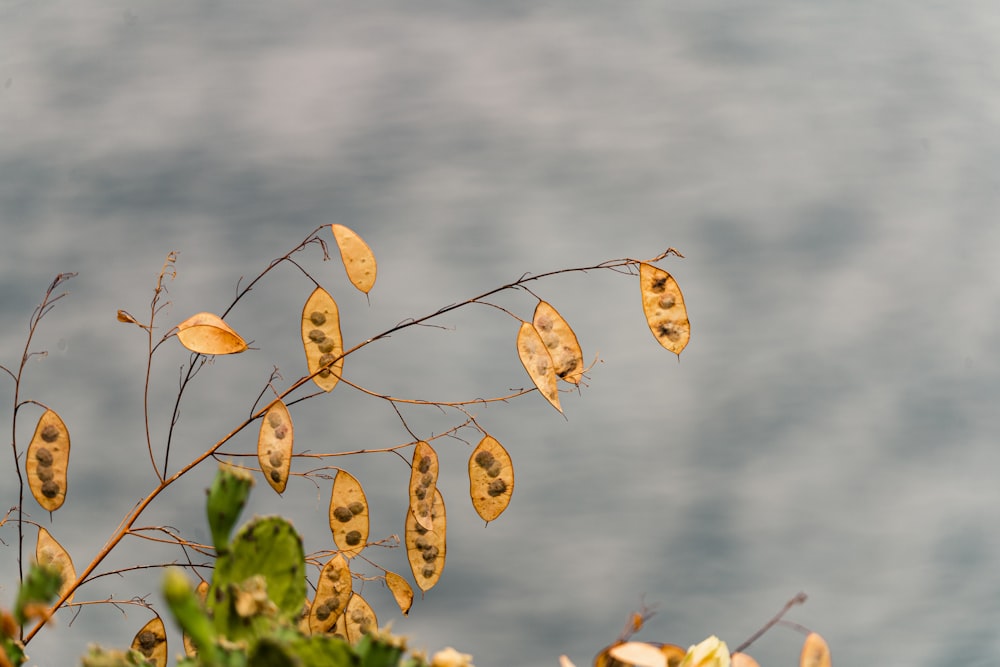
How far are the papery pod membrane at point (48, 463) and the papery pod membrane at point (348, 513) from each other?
0.31 metres

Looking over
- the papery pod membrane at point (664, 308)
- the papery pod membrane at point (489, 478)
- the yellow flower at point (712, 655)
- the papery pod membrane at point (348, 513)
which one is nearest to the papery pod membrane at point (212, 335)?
the papery pod membrane at point (348, 513)

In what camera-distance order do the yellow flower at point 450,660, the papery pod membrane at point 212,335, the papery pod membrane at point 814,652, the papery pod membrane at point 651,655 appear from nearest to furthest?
the yellow flower at point 450,660
the papery pod membrane at point 651,655
the papery pod membrane at point 814,652
the papery pod membrane at point 212,335

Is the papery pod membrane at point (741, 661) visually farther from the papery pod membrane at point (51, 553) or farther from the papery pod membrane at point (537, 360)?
the papery pod membrane at point (51, 553)

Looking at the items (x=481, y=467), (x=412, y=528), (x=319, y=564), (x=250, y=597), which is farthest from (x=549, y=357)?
(x=250, y=597)

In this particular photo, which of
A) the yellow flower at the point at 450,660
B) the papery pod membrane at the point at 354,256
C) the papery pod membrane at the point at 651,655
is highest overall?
the papery pod membrane at the point at 354,256

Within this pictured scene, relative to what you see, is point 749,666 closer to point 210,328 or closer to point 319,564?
point 319,564

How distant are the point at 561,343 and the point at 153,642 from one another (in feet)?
1.91

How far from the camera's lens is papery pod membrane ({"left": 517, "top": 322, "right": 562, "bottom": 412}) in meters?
1.05

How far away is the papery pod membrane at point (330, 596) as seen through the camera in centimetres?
102

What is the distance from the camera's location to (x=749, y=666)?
0.74m

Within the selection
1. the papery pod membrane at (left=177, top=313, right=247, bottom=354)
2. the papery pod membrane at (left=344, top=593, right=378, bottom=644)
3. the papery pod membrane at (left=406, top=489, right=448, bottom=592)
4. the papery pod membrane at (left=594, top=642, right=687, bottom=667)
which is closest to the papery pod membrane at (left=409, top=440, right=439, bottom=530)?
the papery pod membrane at (left=406, top=489, right=448, bottom=592)

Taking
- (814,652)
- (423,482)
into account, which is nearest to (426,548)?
(423,482)

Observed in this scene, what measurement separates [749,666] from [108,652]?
1.62 ft

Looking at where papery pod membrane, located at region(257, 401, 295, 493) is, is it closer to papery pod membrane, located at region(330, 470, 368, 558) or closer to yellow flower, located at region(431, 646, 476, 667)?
papery pod membrane, located at region(330, 470, 368, 558)
